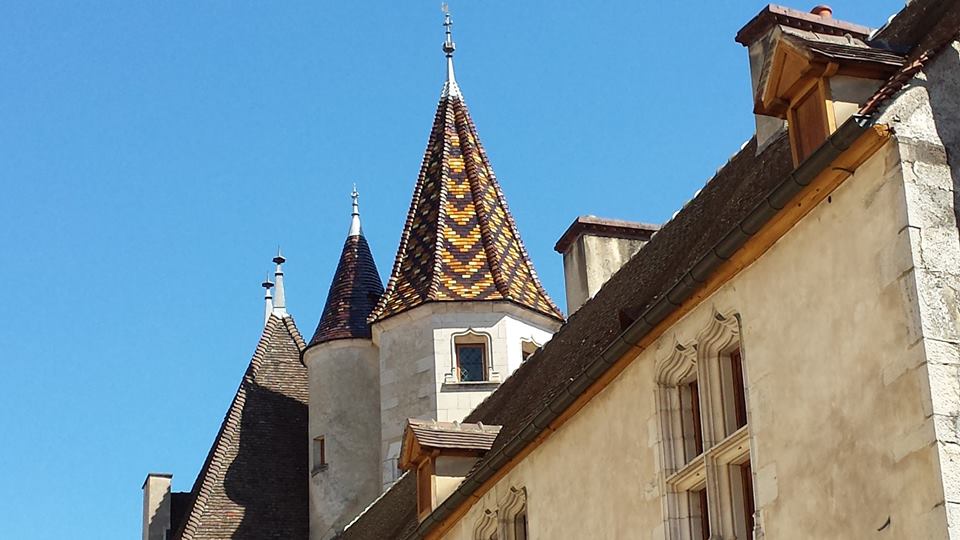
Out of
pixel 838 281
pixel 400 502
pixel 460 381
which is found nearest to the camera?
pixel 838 281

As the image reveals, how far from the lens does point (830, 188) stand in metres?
10.1

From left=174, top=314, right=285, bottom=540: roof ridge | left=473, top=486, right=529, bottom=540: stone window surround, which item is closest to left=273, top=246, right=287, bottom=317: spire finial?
left=174, top=314, right=285, bottom=540: roof ridge

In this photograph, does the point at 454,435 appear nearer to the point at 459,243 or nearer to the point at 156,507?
the point at 459,243

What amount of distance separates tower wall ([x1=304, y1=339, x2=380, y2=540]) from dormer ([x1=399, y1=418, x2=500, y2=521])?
7.67m

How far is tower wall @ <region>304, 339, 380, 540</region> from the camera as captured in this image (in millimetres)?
24266

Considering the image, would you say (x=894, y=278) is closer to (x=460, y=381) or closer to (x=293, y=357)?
(x=460, y=381)

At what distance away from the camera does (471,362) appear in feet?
77.2

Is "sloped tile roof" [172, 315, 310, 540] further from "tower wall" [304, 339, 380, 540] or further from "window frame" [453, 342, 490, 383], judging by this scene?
"window frame" [453, 342, 490, 383]

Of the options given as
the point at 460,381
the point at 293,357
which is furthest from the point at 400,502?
the point at 293,357

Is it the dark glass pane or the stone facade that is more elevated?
the dark glass pane

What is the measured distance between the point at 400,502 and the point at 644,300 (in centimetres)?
739

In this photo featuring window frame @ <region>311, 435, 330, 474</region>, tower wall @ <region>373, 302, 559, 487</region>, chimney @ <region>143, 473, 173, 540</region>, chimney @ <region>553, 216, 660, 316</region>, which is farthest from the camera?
chimney @ <region>143, 473, 173, 540</region>

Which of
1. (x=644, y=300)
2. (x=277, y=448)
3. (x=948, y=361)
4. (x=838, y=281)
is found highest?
(x=277, y=448)

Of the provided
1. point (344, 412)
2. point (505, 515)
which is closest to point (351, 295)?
point (344, 412)
